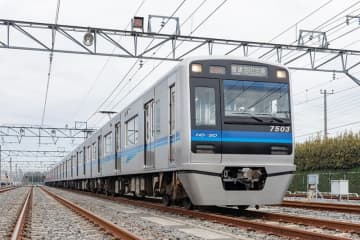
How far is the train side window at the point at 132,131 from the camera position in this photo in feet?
52.9

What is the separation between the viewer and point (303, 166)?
3478 cm

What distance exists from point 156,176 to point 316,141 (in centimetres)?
2264

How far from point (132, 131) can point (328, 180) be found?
626 inches

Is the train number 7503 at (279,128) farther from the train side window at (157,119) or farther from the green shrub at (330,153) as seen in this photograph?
the green shrub at (330,153)

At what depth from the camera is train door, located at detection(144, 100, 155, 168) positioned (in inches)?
549

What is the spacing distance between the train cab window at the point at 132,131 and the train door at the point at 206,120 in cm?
486

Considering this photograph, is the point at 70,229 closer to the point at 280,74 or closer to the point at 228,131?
the point at 228,131

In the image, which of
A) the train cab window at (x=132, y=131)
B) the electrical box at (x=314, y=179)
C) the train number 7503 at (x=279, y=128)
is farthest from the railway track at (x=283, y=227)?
the electrical box at (x=314, y=179)

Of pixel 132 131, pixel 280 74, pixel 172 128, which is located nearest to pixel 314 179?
pixel 132 131

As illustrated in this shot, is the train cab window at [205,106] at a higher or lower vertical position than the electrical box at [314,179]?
higher

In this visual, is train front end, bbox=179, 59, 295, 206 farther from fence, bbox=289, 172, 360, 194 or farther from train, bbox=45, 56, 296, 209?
fence, bbox=289, 172, 360, 194


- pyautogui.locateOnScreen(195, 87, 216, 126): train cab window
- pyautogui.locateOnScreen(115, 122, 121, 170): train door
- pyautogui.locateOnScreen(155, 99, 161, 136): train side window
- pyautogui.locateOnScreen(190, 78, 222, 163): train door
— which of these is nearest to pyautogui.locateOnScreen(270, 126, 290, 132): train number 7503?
pyautogui.locateOnScreen(190, 78, 222, 163): train door

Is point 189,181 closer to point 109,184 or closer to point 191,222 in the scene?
point 191,222

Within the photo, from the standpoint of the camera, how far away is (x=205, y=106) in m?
11.4
